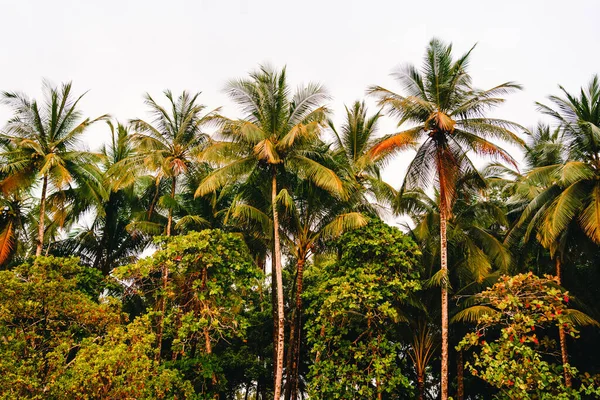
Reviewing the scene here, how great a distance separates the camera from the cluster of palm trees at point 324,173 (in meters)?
13.2

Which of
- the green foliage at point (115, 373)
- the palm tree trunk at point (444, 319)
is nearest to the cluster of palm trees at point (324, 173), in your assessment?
the palm tree trunk at point (444, 319)

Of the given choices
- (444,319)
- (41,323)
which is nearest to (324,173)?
(444,319)

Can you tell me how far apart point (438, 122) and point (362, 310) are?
6084 mm

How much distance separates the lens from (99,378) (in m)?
8.55

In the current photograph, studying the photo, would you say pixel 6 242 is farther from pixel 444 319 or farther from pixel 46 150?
pixel 444 319

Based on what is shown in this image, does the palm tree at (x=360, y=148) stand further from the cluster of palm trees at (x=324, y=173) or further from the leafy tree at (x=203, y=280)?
the leafy tree at (x=203, y=280)

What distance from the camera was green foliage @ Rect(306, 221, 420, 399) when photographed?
41.9 ft

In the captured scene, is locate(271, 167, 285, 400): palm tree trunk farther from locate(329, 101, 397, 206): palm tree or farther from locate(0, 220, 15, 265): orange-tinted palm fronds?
locate(0, 220, 15, 265): orange-tinted palm fronds

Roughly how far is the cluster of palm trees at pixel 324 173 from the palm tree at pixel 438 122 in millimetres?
37

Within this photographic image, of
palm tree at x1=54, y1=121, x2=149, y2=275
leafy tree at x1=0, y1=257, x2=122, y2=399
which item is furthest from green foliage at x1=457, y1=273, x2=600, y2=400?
palm tree at x1=54, y1=121, x2=149, y2=275

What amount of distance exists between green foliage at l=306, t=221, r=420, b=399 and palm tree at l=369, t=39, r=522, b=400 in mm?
1675

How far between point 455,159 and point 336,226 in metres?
4.24

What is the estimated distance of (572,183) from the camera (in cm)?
1322

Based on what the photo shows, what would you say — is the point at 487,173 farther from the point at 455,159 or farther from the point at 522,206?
the point at 455,159
